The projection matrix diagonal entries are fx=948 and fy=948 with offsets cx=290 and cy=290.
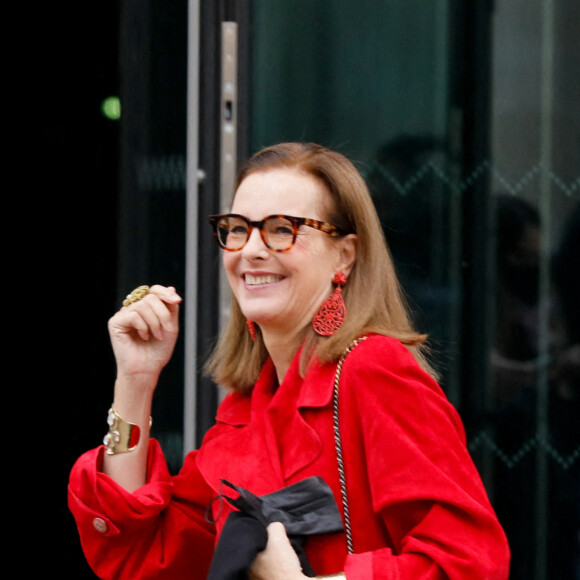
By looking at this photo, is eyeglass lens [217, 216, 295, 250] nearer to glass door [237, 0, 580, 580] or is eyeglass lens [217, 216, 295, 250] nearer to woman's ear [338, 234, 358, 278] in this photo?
woman's ear [338, 234, 358, 278]

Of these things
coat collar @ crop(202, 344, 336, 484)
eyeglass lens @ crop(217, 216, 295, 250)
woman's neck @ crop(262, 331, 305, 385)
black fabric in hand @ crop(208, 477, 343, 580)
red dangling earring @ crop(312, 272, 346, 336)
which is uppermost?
eyeglass lens @ crop(217, 216, 295, 250)

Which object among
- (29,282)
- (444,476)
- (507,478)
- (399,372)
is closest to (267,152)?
(399,372)

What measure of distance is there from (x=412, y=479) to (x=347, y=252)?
23.8 inches

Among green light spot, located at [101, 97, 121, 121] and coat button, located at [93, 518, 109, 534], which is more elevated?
green light spot, located at [101, 97, 121, 121]

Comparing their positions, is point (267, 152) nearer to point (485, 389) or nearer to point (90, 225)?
point (485, 389)

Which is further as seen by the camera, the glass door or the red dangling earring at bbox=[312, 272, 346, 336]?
the glass door

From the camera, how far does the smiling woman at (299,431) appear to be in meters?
1.86

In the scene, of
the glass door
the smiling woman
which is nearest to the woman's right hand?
the smiling woman

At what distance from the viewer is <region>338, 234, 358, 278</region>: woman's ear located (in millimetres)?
2207

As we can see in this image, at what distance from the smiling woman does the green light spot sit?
6.60ft

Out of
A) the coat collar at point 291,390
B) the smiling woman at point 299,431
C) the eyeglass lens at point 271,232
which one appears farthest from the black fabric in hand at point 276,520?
the eyeglass lens at point 271,232

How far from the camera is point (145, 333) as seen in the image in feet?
7.63

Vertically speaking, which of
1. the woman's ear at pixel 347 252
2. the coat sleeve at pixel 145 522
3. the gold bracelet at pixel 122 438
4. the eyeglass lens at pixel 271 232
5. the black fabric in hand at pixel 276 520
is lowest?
the coat sleeve at pixel 145 522

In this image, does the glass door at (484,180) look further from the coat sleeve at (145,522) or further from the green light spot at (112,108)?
the coat sleeve at (145,522)
